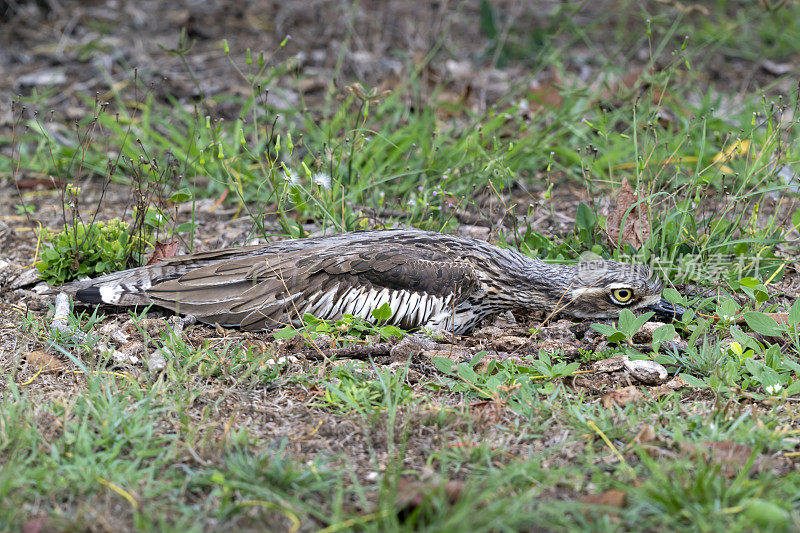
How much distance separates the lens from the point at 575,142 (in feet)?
19.5

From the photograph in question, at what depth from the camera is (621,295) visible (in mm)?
4207

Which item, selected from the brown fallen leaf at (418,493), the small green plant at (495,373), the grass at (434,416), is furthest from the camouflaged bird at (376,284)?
the brown fallen leaf at (418,493)

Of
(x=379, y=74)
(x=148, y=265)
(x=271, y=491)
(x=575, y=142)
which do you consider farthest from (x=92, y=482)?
(x=379, y=74)

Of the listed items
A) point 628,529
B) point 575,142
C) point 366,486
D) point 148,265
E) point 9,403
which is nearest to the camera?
point 628,529

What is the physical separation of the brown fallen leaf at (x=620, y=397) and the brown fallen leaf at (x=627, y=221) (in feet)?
4.72

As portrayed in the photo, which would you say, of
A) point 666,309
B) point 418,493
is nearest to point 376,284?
point 666,309

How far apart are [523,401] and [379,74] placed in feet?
15.5

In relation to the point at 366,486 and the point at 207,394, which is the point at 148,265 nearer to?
the point at 207,394

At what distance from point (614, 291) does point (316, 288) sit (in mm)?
1554

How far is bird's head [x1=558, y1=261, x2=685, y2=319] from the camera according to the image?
4.15 metres

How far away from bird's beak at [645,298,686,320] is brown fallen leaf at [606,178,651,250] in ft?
1.50

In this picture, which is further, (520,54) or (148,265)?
(520,54)

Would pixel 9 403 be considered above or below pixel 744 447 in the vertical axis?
below

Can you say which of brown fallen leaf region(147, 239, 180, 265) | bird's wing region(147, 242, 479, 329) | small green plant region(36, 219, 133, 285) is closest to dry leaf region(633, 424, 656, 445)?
bird's wing region(147, 242, 479, 329)
